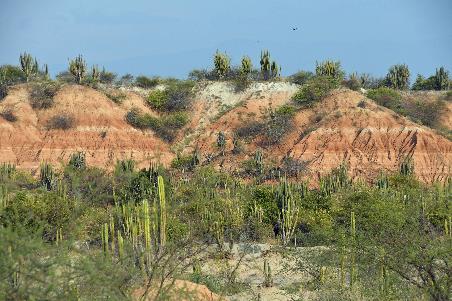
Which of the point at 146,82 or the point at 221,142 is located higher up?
the point at 146,82

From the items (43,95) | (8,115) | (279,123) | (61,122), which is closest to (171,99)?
(61,122)

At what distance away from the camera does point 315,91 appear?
51.1m

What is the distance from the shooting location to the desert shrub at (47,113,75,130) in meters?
48.8

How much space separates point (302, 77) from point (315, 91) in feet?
13.3

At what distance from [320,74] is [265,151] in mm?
12275

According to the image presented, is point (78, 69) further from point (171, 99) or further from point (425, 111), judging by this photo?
point (425, 111)

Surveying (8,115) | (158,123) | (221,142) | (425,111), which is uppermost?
(8,115)

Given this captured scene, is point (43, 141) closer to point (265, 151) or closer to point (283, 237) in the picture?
point (265, 151)

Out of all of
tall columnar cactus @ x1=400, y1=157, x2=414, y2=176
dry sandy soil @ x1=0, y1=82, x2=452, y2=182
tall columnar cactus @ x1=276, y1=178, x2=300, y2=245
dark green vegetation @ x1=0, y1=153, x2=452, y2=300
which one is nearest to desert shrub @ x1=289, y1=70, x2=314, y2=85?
dry sandy soil @ x1=0, y1=82, x2=452, y2=182

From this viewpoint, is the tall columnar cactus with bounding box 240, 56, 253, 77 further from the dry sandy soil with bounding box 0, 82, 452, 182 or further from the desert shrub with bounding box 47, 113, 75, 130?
the desert shrub with bounding box 47, 113, 75, 130

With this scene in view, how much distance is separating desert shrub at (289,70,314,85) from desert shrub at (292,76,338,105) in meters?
2.24

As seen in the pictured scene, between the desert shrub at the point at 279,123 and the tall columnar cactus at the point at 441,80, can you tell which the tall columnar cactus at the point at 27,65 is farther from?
the tall columnar cactus at the point at 441,80

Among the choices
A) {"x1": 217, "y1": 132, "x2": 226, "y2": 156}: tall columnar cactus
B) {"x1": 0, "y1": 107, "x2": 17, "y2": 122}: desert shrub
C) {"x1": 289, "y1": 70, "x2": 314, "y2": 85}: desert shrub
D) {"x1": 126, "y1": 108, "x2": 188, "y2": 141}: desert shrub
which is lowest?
{"x1": 217, "y1": 132, "x2": 226, "y2": 156}: tall columnar cactus

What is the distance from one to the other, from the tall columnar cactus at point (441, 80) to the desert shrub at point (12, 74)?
3944 centimetres
